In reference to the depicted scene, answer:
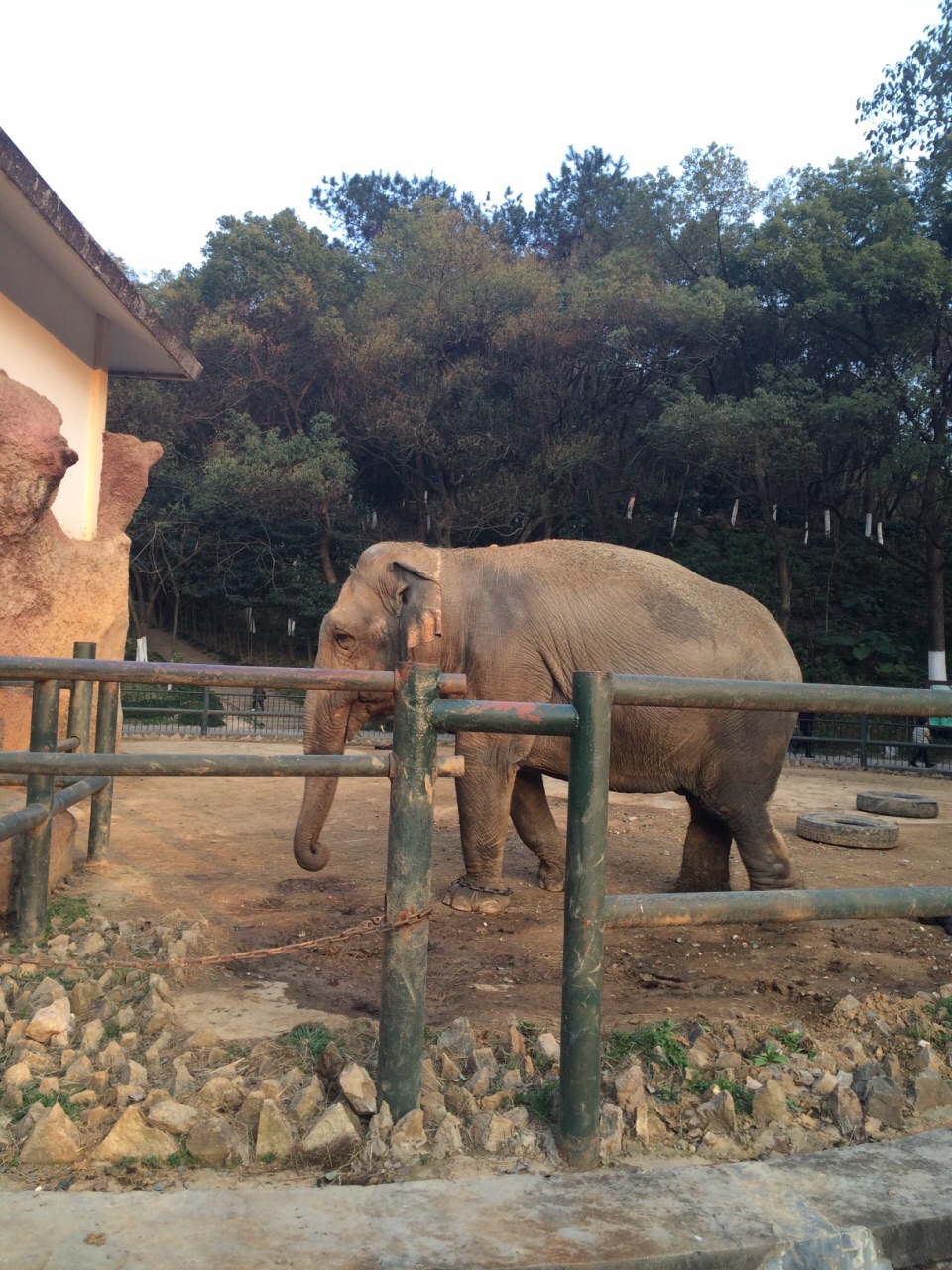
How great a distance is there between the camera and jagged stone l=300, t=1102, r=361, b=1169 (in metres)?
2.10

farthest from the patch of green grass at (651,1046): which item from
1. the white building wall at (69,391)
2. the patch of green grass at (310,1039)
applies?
the white building wall at (69,391)

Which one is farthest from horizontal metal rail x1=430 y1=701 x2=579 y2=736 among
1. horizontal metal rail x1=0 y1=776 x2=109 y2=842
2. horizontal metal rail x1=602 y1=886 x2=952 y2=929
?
horizontal metal rail x1=0 y1=776 x2=109 y2=842

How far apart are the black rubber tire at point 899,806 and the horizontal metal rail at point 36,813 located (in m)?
7.19

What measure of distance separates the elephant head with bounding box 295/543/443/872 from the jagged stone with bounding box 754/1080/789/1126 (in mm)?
3314

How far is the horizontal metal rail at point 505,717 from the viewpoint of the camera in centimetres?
227

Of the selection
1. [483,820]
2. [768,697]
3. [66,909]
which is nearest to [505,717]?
[768,697]

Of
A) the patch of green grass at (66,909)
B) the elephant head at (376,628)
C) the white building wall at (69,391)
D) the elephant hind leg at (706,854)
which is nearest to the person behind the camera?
the patch of green grass at (66,909)

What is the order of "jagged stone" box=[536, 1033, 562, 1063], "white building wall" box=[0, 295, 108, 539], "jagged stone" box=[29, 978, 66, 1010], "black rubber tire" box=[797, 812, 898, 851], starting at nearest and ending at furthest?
1. "jagged stone" box=[536, 1033, 562, 1063]
2. "jagged stone" box=[29, 978, 66, 1010]
3. "black rubber tire" box=[797, 812, 898, 851]
4. "white building wall" box=[0, 295, 108, 539]

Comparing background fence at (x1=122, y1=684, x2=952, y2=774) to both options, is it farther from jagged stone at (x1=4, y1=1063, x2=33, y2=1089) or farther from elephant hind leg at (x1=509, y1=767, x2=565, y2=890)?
jagged stone at (x1=4, y1=1063, x2=33, y2=1089)

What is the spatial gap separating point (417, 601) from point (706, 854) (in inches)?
86.5

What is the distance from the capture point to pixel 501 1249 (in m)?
1.76

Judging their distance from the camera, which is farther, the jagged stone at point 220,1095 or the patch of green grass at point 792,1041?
the patch of green grass at point 792,1041

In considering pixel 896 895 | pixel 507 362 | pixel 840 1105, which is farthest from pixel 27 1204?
pixel 507 362

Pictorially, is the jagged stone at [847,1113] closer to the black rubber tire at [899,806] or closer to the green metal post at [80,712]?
the green metal post at [80,712]
